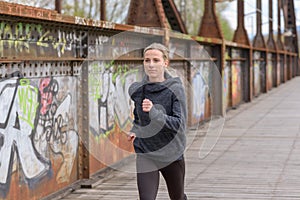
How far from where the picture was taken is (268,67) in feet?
119

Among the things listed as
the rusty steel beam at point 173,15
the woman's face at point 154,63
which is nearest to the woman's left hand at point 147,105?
the woman's face at point 154,63

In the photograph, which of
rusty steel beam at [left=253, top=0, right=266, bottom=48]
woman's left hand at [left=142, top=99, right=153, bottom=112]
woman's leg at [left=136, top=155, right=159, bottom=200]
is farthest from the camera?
rusty steel beam at [left=253, top=0, right=266, bottom=48]

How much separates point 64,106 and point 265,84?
2602cm

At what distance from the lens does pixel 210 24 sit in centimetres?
2072

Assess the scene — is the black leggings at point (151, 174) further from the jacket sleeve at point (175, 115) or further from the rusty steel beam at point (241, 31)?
the rusty steel beam at point (241, 31)

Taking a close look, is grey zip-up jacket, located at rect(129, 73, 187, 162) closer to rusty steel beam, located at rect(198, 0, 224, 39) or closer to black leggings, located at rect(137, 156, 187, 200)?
black leggings, located at rect(137, 156, 187, 200)

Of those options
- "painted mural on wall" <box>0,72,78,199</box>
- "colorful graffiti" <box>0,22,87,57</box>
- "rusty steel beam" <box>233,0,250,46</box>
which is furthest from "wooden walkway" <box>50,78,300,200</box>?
"rusty steel beam" <box>233,0,250,46</box>

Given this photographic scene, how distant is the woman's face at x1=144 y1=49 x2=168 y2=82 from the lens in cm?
564

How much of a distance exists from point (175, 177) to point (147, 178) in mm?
234

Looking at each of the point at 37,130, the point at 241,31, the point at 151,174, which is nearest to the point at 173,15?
the point at 37,130

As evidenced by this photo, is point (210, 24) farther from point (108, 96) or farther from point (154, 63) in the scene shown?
point (154, 63)

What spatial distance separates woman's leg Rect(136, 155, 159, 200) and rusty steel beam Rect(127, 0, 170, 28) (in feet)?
25.3

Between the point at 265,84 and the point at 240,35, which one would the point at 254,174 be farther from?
the point at 265,84

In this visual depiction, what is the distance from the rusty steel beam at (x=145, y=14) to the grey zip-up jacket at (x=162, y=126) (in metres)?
7.75
